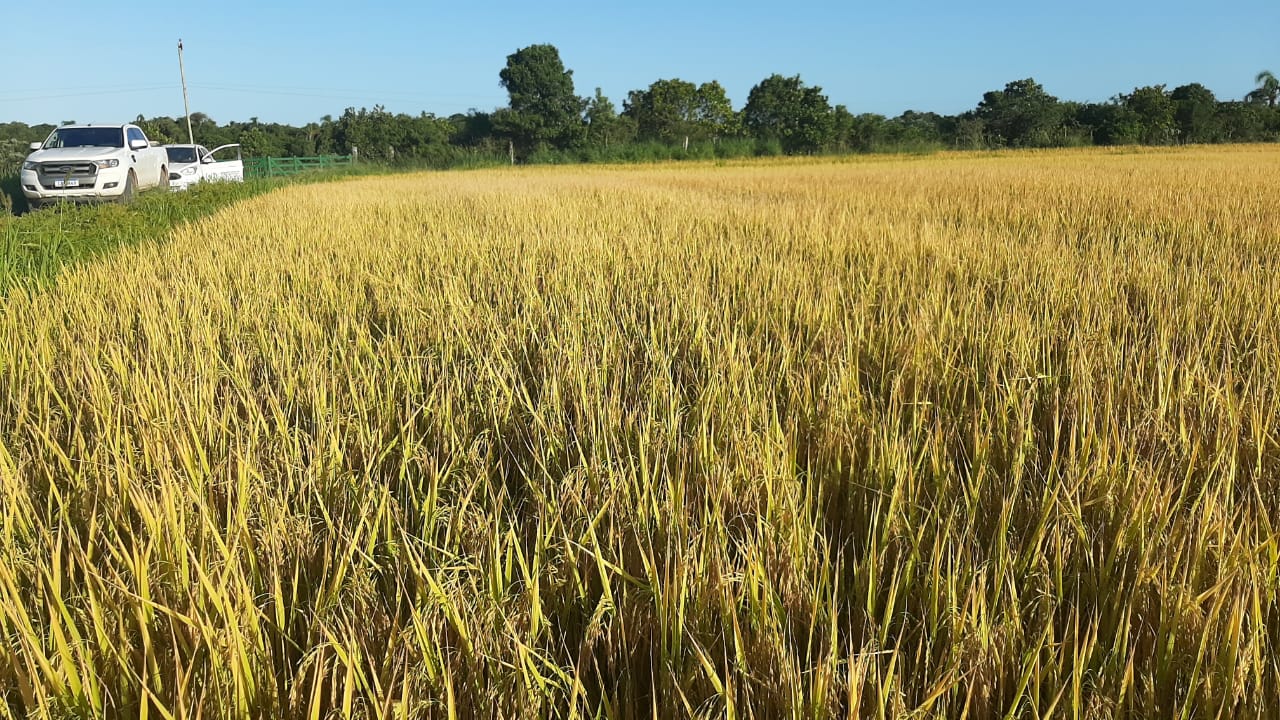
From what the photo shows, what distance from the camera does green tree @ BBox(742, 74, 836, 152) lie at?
34500 mm

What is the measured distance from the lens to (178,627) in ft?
2.86

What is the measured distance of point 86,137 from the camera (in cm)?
1101

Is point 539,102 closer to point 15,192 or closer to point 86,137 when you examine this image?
point 15,192

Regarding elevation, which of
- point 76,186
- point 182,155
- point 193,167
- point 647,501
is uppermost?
point 182,155

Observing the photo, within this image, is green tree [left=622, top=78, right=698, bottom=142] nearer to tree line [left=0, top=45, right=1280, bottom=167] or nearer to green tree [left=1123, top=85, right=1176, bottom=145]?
tree line [left=0, top=45, right=1280, bottom=167]

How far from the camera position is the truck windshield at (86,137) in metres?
10.9

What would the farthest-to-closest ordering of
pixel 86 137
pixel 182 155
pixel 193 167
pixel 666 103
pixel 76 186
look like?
pixel 666 103, pixel 182 155, pixel 193 167, pixel 86 137, pixel 76 186

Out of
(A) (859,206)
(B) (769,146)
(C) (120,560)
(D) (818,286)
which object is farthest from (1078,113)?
(C) (120,560)

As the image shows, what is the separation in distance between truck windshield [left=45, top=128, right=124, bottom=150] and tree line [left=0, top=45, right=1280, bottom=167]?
1659 centimetres

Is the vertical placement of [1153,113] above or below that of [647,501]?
above

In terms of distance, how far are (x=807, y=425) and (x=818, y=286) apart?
4.85ft

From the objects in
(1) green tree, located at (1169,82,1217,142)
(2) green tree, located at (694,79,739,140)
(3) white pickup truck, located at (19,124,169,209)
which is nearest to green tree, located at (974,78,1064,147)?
(1) green tree, located at (1169,82,1217,142)

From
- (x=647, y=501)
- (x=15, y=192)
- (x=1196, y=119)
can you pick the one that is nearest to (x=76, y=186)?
(x=15, y=192)

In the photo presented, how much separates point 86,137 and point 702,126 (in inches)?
1222
